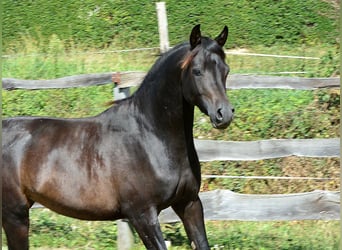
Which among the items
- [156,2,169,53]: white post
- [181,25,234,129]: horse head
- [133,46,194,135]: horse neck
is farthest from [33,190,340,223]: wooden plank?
[156,2,169,53]: white post

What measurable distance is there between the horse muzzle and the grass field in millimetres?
2095

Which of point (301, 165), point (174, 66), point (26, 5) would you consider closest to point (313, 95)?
point (301, 165)

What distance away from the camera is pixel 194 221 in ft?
15.0

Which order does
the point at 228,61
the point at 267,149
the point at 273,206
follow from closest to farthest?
the point at 273,206 < the point at 267,149 < the point at 228,61

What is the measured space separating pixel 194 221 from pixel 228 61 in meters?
8.48

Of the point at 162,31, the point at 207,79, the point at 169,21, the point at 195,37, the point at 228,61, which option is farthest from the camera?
the point at 169,21

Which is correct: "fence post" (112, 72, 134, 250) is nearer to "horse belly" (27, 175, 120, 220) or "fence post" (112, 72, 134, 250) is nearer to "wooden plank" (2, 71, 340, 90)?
"wooden plank" (2, 71, 340, 90)

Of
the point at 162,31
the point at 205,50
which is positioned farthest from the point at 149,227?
the point at 162,31

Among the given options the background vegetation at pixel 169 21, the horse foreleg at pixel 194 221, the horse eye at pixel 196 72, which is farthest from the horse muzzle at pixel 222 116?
the background vegetation at pixel 169 21

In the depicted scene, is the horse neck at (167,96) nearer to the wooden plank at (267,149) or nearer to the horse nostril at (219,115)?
the horse nostril at (219,115)

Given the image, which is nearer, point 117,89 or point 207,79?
point 207,79

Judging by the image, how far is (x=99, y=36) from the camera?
1510 cm

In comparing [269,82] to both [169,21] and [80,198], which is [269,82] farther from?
[169,21]

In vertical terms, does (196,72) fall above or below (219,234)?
above
